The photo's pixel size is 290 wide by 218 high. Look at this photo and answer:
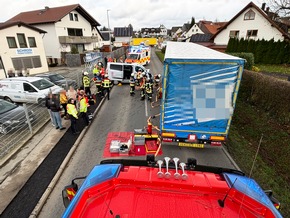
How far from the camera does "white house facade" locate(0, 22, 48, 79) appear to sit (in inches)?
767

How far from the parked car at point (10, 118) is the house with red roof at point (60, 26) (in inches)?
918

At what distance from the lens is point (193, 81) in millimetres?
5586

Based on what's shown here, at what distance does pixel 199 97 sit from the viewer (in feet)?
18.5

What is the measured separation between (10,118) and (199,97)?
26.1 ft

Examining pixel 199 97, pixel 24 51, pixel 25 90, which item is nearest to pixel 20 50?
pixel 24 51

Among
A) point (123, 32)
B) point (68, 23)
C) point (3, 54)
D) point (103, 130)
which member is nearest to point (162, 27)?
point (123, 32)

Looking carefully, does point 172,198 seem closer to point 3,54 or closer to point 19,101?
point 19,101

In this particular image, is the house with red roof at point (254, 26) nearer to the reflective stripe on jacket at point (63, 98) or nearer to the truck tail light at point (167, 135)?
the truck tail light at point (167, 135)

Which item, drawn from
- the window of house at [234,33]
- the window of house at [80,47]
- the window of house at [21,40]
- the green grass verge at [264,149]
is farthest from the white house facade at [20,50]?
the window of house at [234,33]

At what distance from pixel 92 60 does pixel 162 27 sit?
138175 mm

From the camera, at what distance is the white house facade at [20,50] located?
1948 centimetres

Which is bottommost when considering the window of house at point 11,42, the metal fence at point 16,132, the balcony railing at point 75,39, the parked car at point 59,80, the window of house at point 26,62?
the metal fence at point 16,132

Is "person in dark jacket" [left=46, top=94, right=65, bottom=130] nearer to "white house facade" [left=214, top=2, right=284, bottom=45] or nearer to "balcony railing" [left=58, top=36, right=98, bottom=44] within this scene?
"balcony railing" [left=58, top=36, right=98, bottom=44]

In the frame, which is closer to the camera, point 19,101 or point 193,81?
point 193,81
